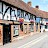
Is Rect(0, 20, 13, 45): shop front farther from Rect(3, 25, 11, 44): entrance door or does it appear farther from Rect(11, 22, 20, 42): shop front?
Rect(11, 22, 20, 42): shop front

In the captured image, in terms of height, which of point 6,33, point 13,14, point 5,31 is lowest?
point 6,33

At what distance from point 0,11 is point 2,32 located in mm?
2854

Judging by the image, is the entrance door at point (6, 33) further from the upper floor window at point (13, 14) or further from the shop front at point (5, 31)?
the upper floor window at point (13, 14)

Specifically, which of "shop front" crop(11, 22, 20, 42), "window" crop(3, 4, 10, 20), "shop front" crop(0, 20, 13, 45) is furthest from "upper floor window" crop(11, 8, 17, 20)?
"shop front" crop(0, 20, 13, 45)

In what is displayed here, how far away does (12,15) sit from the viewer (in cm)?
3148

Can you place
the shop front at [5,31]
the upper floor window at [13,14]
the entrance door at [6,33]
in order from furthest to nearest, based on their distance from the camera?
the upper floor window at [13,14]
the entrance door at [6,33]
the shop front at [5,31]

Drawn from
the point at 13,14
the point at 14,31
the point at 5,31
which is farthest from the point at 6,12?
the point at 14,31

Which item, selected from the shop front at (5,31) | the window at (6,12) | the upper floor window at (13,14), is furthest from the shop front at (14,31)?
the window at (6,12)

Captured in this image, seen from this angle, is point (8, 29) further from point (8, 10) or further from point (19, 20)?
point (19, 20)

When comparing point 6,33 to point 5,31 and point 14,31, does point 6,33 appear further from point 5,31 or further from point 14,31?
point 14,31

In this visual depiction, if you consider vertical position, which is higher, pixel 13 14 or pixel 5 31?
pixel 13 14

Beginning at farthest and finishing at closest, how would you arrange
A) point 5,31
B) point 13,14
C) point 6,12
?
1. point 13,14
2. point 6,12
3. point 5,31

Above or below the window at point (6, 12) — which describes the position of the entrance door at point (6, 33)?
below

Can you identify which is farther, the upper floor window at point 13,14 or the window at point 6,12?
the upper floor window at point 13,14
